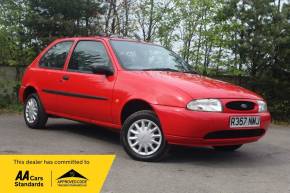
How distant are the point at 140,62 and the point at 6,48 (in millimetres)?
7152

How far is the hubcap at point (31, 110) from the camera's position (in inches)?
344

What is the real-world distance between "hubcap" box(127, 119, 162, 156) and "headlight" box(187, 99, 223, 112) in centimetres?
56

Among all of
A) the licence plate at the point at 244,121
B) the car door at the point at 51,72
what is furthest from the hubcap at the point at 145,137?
the car door at the point at 51,72

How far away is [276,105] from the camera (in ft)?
42.5

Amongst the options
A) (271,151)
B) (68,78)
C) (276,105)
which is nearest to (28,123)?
(68,78)

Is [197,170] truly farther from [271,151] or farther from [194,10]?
[194,10]

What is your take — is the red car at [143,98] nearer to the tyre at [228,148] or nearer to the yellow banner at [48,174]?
the tyre at [228,148]

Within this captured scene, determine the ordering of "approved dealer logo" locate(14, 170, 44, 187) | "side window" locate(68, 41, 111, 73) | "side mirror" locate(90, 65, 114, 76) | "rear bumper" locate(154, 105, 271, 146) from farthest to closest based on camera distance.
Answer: "side window" locate(68, 41, 111, 73), "side mirror" locate(90, 65, 114, 76), "rear bumper" locate(154, 105, 271, 146), "approved dealer logo" locate(14, 170, 44, 187)

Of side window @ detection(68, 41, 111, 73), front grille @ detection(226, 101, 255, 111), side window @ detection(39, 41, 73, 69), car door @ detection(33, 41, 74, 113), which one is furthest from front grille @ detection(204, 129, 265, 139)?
side window @ detection(39, 41, 73, 69)

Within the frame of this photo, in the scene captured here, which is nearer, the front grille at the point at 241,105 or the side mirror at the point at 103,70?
the front grille at the point at 241,105

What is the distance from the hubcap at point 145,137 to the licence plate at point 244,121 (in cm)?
93

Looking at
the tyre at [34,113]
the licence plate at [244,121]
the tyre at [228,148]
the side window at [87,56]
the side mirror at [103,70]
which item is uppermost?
the side window at [87,56]

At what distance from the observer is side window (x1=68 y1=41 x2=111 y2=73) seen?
7494 mm

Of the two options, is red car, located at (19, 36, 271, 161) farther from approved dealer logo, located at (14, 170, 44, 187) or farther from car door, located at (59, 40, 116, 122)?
approved dealer logo, located at (14, 170, 44, 187)
